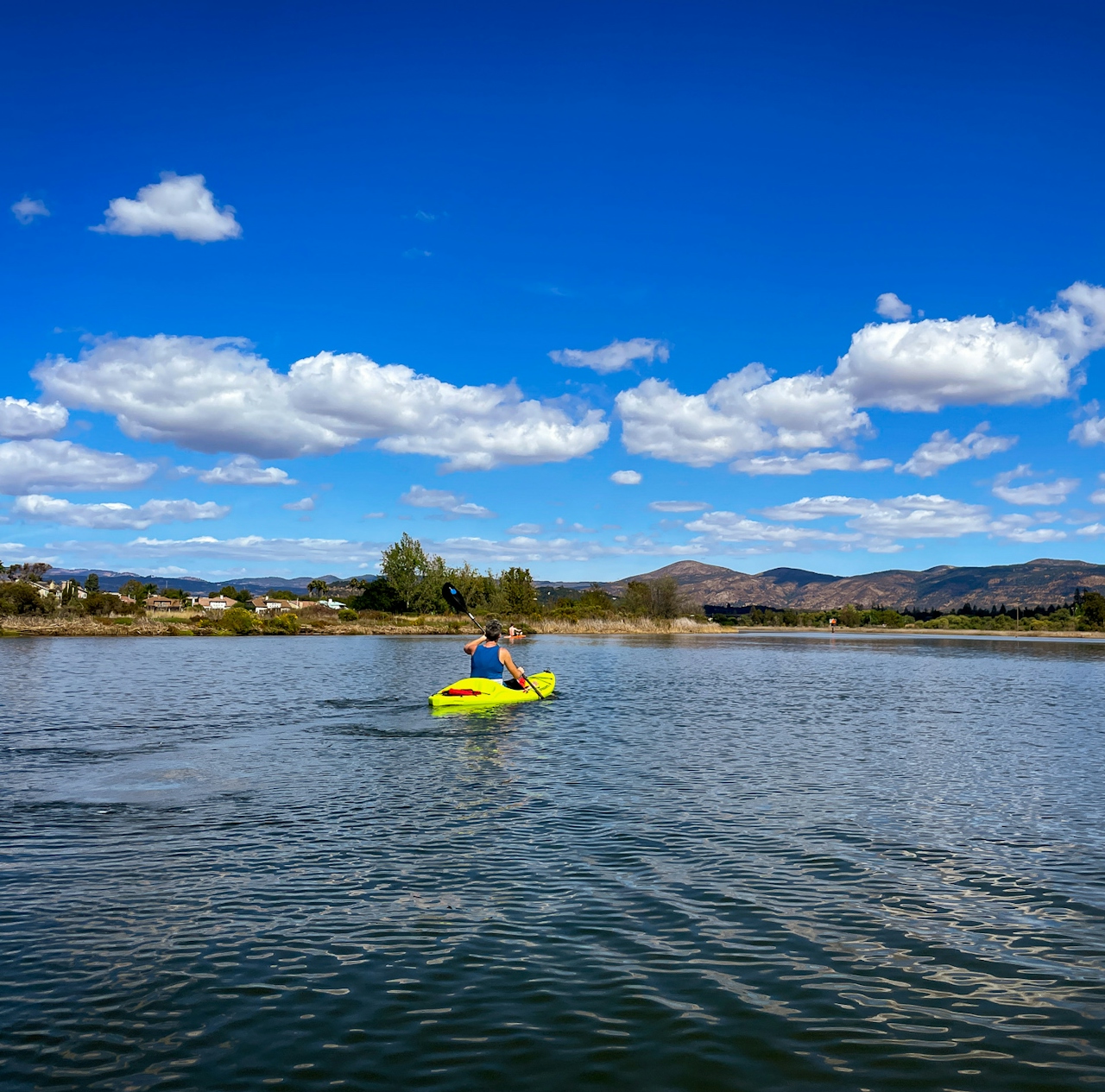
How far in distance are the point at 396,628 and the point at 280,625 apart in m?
13.0

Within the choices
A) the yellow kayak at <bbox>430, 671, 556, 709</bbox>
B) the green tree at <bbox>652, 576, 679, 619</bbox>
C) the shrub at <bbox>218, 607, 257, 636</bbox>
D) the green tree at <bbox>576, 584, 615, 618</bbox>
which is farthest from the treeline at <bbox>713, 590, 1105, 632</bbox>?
the yellow kayak at <bbox>430, 671, 556, 709</bbox>

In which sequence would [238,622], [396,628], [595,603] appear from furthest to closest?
[595,603] → [396,628] → [238,622]

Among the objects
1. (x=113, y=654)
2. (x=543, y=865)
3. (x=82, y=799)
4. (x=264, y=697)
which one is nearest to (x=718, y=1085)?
(x=543, y=865)

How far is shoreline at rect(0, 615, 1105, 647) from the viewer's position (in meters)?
74.6

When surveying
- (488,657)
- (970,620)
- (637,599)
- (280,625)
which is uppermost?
(637,599)

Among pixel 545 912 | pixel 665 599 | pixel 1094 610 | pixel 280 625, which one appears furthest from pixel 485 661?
pixel 1094 610

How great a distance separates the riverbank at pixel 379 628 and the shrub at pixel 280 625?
73cm

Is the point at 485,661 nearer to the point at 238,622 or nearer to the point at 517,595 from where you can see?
the point at 238,622

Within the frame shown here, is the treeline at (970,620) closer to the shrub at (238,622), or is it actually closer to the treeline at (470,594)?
the treeline at (470,594)

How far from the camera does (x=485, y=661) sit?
25.8 meters

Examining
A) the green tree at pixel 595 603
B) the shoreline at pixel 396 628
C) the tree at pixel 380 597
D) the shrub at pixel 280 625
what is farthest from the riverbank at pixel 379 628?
the tree at pixel 380 597

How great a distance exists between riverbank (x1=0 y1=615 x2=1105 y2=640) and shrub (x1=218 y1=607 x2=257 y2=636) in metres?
1.03

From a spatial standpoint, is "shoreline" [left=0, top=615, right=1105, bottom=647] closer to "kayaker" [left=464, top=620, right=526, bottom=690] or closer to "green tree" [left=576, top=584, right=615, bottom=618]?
"green tree" [left=576, top=584, right=615, bottom=618]

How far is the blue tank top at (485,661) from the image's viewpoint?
2575 centimetres
